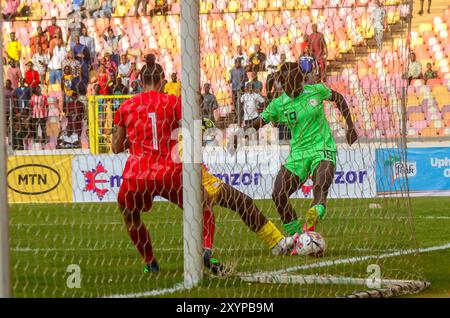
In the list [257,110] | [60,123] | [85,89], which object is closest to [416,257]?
[257,110]

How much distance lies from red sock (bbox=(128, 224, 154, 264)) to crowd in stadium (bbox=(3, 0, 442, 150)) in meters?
1.46

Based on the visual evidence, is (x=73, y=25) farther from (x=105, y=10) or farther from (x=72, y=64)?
(x=105, y=10)

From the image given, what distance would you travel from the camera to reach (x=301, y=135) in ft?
38.6

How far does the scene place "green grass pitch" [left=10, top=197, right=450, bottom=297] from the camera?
8.53 meters

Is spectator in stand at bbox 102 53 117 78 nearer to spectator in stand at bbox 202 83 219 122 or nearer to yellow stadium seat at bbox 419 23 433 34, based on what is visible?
spectator in stand at bbox 202 83 219 122

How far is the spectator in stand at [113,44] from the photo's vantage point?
1405cm

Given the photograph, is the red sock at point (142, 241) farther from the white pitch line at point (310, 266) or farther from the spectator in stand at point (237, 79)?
the spectator in stand at point (237, 79)

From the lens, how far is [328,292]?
328 inches

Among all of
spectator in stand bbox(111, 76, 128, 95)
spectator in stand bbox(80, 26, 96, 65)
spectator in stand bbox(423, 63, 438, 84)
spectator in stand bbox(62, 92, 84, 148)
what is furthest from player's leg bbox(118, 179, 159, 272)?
spectator in stand bbox(423, 63, 438, 84)

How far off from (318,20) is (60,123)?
7.80m

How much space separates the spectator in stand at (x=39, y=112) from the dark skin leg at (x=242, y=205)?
6.79 metres

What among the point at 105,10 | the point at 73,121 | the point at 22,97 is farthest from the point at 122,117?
the point at 73,121

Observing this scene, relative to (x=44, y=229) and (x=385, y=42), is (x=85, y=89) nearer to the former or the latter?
(x=44, y=229)

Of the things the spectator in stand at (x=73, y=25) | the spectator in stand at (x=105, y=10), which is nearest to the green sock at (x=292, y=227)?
the spectator in stand at (x=105, y=10)
